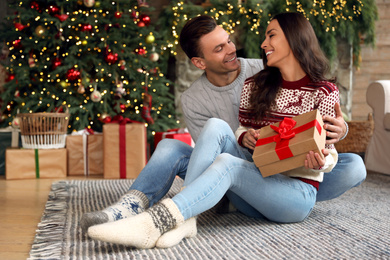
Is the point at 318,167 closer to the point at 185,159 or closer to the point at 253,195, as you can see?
the point at 253,195

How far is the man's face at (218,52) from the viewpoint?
192 cm

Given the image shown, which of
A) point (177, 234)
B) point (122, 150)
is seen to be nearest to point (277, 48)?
point (177, 234)

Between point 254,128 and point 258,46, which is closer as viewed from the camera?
point 254,128

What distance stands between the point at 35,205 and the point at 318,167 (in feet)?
4.37

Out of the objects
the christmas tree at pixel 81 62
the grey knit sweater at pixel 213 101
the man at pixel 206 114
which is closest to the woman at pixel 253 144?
the man at pixel 206 114

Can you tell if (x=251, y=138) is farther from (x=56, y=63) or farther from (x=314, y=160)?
(x=56, y=63)

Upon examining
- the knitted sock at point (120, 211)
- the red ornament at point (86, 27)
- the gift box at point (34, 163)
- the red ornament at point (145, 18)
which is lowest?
the gift box at point (34, 163)

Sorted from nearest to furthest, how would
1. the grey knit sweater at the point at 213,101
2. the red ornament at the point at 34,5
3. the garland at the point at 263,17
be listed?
the grey knit sweater at the point at 213,101 → the red ornament at the point at 34,5 → the garland at the point at 263,17

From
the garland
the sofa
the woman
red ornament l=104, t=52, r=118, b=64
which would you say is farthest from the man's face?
the garland

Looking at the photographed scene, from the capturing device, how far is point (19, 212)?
6.26 feet

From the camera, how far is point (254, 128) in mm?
1589

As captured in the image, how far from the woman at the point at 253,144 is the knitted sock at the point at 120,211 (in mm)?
190

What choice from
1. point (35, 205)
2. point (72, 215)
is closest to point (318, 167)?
point (72, 215)

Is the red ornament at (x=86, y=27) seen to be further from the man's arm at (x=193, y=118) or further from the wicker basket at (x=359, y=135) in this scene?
the wicker basket at (x=359, y=135)
